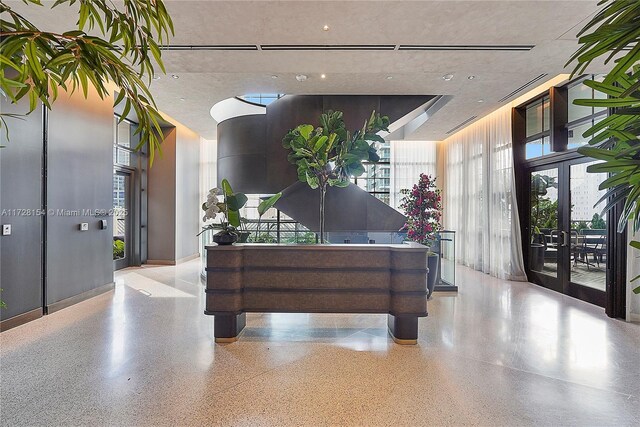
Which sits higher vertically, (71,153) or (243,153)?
(243,153)

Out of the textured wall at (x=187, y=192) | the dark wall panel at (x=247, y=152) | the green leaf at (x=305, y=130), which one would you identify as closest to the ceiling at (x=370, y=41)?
the green leaf at (x=305, y=130)

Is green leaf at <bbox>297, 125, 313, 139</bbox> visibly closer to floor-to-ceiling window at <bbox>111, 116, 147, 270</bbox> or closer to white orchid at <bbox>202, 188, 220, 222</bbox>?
white orchid at <bbox>202, 188, 220, 222</bbox>

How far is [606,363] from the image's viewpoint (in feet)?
10.1

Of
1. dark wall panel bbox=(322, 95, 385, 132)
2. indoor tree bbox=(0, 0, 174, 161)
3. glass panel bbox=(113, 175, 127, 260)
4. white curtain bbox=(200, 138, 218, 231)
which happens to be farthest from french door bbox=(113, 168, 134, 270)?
indoor tree bbox=(0, 0, 174, 161)

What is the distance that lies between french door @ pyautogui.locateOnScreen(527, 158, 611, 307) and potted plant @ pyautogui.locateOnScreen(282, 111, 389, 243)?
368cm

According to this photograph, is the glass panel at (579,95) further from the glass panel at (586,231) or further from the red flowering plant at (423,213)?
the red flowering plant at (423,213)

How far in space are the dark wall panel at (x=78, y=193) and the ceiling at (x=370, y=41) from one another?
1.31 m

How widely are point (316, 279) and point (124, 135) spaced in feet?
22.8

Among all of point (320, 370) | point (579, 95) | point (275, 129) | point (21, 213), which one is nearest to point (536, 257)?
point (579, 95)

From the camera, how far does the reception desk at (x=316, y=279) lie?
11.6 feet

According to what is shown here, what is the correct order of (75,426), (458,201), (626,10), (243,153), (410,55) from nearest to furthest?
(626,10) → (75,426) → (410,55) → (243,153) → (458,201)

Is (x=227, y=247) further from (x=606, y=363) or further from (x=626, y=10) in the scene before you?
(x=606, y=363)

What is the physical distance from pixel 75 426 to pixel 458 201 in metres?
9.17

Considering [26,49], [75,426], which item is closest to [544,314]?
[75,426]
